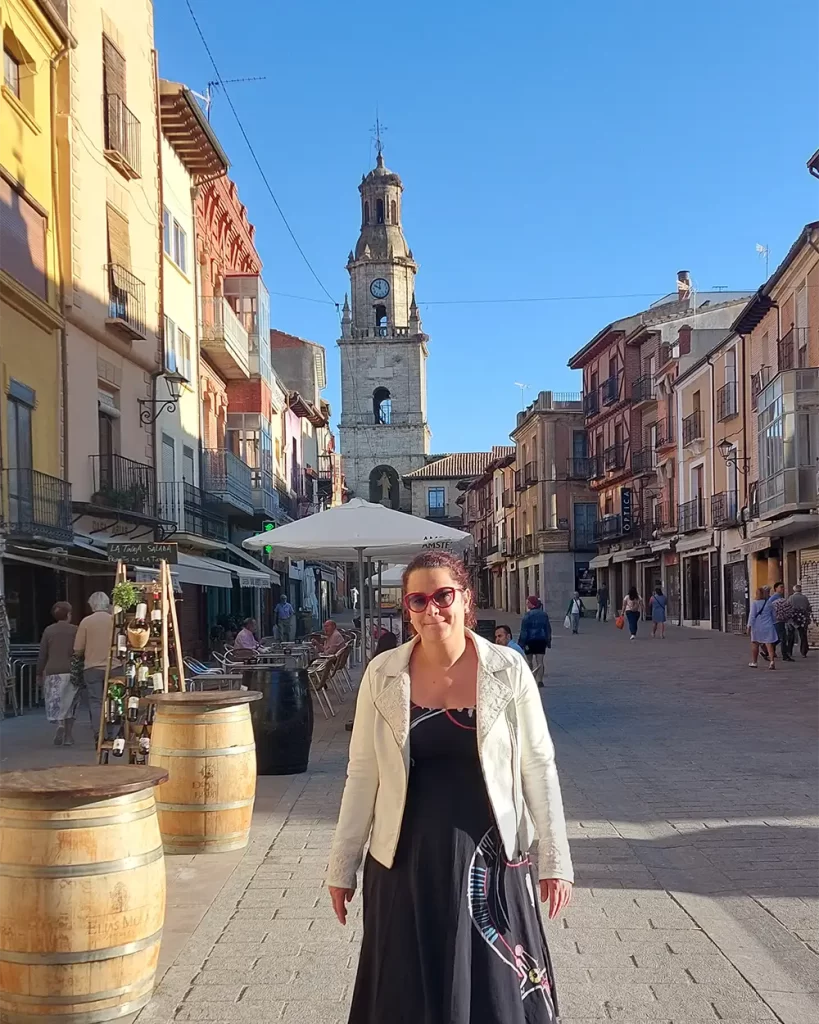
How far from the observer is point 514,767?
Result: 3268mm

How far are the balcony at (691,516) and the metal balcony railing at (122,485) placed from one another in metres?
24.7

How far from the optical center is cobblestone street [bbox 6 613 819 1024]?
4.38 meters

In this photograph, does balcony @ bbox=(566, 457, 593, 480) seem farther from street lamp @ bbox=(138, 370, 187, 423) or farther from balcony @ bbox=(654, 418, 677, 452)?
street lamp @ bbox=(138, 370, 187, 423)

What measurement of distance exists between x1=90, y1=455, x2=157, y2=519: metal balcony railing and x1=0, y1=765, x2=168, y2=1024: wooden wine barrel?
15163 millimetres

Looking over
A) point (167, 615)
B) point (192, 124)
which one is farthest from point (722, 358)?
point (167, 615)

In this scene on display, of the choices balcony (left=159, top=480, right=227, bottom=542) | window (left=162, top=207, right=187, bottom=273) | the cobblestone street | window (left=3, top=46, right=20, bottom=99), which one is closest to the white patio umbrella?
the cobblestone street

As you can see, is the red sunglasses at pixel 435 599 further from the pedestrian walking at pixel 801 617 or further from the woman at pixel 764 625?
the pedestrian walking at pixel 801 617

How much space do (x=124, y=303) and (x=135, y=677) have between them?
12.2 metres

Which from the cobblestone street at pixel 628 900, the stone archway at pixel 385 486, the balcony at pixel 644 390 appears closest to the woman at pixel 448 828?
the cobblestone street at pixel 628 900

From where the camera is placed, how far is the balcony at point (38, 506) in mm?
15477

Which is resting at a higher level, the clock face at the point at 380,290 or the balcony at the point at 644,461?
the clock face at the point at 380,290

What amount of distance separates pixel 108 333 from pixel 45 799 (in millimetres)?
16699

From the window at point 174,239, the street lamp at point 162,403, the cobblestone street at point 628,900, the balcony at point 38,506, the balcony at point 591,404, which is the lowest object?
the cobblestone street at point 628,900

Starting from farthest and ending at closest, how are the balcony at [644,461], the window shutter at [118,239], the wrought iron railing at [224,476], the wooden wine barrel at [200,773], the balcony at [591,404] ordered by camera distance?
the balcony at [591,404] < the balcony at [644,461] < the wrought iron railing at [224,476] < the window shutter at [118,239] < the wooden wine barrel at [200,773]
